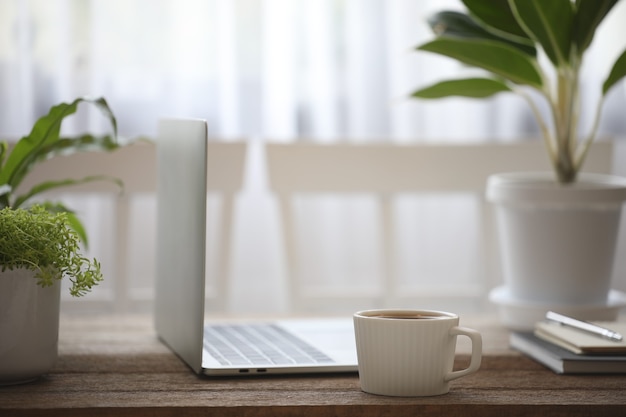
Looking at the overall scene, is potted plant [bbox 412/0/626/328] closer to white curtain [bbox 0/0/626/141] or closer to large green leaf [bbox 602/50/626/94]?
large green leaf [bbox 602/50/626/94]

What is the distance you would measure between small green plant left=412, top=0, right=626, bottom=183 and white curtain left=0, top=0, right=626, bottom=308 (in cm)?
111

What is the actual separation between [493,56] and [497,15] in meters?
0.07

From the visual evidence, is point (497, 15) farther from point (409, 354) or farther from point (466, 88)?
point (409, 354)

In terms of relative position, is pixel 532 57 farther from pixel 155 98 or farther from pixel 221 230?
pixel 155 98

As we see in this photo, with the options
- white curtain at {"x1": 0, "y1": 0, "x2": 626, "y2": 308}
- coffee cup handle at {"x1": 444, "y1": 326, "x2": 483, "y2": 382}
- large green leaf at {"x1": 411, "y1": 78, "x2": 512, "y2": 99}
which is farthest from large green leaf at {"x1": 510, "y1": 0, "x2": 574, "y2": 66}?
white curtain at {"x1": 0, "y1": 0, "x2": 626, "y2": 308}

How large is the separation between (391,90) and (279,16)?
35 centimetres

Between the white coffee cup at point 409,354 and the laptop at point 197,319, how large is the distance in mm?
94

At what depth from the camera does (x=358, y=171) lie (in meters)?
1.77

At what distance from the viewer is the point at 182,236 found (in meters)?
0.94

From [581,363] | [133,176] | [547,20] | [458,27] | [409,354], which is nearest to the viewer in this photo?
[409,354]

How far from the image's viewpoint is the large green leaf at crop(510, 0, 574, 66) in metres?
1.09

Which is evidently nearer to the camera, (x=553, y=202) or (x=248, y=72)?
(x=553, y=202)

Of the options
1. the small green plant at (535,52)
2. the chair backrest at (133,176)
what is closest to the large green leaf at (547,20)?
the small green plant at (535,52)

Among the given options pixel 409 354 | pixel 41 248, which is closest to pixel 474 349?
pixel 409 354
